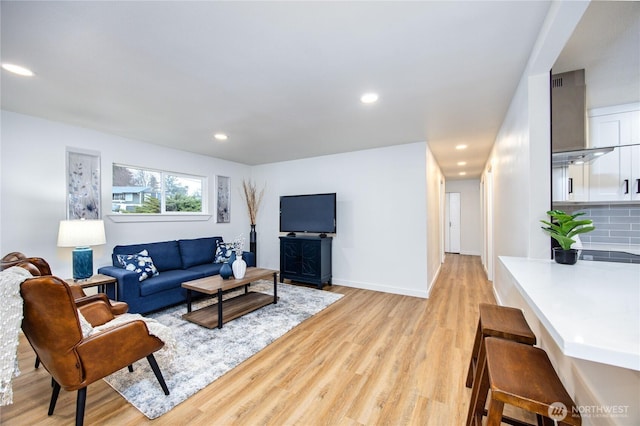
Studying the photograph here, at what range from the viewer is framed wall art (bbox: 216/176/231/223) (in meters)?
5.07

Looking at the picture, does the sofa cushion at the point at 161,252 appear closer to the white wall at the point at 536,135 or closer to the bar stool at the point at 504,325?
the bar stool at the point at 504,325

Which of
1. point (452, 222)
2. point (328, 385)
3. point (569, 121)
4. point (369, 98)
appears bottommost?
point (328, 385)

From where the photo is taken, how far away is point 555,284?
112 cm

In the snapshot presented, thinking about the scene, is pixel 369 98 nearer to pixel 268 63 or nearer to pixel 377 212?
pixel 268 63

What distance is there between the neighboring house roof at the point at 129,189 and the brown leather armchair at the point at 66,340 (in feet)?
8.91

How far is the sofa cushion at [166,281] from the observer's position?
3.11m

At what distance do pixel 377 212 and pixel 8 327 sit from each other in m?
4.00

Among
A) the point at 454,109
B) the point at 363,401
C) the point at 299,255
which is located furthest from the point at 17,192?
the point at 454,109

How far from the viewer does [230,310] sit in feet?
10.4

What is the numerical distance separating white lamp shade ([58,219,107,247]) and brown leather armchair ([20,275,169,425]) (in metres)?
1.59

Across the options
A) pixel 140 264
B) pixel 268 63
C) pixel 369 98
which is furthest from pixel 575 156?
pixel 140 264

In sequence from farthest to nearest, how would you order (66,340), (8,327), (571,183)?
(571,183) < (66,340) < (8,327)

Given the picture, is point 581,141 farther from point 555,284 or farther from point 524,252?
point 555,284

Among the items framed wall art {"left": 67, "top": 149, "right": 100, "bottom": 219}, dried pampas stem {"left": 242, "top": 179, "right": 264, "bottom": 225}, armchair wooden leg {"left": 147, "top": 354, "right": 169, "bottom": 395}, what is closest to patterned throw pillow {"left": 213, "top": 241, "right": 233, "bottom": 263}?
dried pampas stem {"left": 242, "top": 179, "right": 264, "bottom": 225}
